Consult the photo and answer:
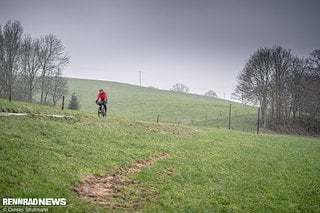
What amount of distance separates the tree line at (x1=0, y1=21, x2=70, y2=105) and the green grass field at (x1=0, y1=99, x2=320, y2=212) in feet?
116

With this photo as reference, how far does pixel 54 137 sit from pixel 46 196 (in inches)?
321

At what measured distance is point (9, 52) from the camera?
2114 inches

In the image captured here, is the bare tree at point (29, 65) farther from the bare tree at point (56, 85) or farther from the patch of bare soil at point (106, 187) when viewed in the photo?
the patch of bare soil at point (106, 187)

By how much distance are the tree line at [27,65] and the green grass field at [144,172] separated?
35420 mm

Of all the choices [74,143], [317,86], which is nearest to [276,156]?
[74,143]

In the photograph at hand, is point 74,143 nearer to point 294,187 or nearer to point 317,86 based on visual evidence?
point 294,187

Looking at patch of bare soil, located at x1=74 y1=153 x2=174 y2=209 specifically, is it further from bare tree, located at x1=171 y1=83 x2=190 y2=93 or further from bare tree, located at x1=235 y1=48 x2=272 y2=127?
bare tree, located at x1=171 y1=83 x2=190 y2=93

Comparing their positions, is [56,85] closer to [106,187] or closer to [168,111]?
[168,111]

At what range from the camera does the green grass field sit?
10.4m

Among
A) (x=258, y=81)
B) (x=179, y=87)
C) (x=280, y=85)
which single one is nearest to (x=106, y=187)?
(x=258, y=81)

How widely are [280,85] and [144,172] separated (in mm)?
56471

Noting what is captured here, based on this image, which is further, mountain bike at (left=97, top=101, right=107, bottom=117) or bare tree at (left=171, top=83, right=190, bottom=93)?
bare tree at (left=171, top=83, right=190, bottom=93)
